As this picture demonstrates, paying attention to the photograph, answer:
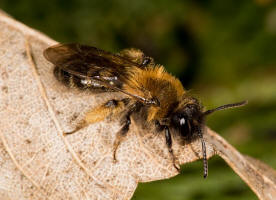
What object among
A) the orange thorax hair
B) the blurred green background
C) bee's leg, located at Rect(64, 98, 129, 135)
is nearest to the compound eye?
the orange thorax hair

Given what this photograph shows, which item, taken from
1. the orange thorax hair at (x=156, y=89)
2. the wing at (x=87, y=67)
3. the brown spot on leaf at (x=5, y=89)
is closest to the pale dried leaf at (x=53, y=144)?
the brown spot on leaf at (x=5, y=89)

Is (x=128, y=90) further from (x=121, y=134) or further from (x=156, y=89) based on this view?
(x=121, y=134)

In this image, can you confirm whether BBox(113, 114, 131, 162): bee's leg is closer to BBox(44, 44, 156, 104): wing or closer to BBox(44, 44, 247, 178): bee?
BBox(44, 44, 247, 178): bee

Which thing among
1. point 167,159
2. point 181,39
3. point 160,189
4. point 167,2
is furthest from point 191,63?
point 167,159

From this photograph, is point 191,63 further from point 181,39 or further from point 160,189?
point 160,189

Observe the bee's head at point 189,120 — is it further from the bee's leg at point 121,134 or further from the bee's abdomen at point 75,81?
the bee's abdomen at point 75,81

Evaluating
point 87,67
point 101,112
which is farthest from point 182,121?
point 87,67

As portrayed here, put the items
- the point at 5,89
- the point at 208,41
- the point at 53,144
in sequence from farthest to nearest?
the point at 208,41 < the point at 5,89 < the point at 53,144
